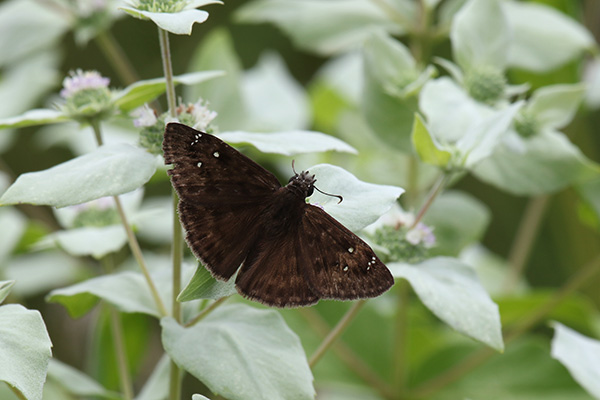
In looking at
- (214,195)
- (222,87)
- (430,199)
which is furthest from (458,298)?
(222,87)

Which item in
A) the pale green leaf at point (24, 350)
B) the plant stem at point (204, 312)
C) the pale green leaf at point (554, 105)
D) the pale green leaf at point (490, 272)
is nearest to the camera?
the pale green leaf at point (24, 350)

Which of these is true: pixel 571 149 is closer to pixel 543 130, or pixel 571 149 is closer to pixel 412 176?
pixel 543 130

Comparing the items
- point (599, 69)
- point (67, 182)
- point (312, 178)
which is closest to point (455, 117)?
point (312, 178)

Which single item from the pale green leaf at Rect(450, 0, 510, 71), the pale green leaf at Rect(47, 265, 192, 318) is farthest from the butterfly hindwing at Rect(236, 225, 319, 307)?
the pale green leaf at Rect(450, 0, 510, 71)

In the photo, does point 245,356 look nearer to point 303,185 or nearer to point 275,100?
point 303,185

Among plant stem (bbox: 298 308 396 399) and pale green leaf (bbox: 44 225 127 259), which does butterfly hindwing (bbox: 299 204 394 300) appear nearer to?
pale green leaf (bbox: 44 225 127 259)

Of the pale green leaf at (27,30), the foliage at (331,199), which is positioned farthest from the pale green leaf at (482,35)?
the pale green leaf at (27,30)

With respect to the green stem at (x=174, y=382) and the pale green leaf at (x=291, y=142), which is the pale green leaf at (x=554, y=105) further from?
the green stem at (x=174, y=382)

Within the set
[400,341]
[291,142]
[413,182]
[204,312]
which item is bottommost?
[400,341]
